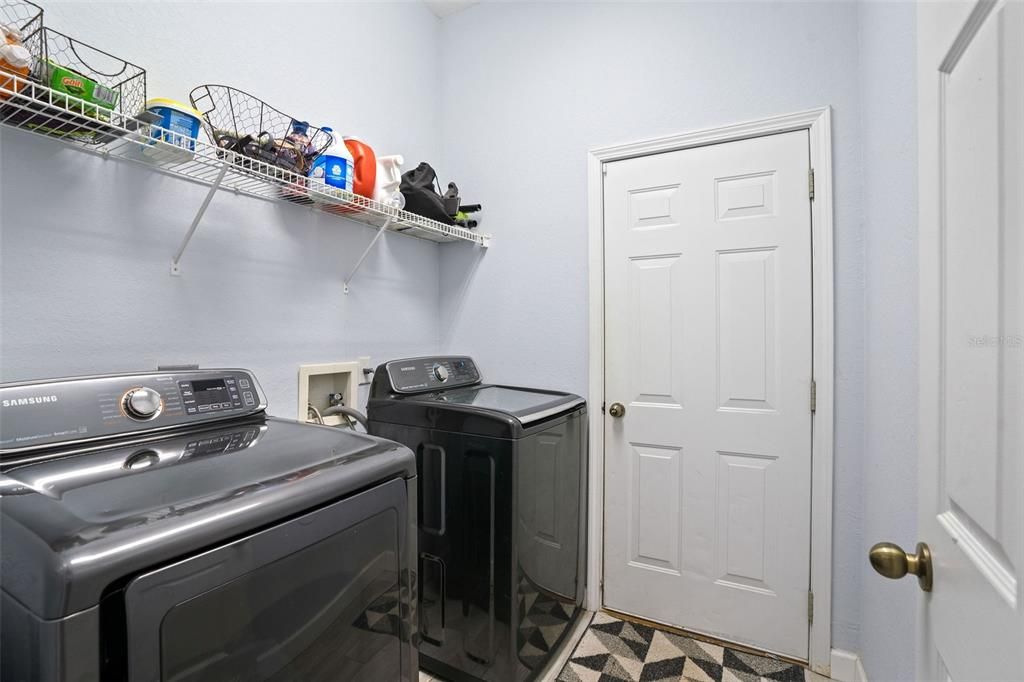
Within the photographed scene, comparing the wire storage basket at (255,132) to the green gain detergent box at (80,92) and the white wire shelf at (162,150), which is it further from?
the green gain detergent box at (80,92)

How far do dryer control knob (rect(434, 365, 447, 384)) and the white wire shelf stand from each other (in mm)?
Answer: 684

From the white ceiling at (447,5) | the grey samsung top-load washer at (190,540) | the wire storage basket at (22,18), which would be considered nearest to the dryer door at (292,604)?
the grey samsung top-load washer at (190,540)

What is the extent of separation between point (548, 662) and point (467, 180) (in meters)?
2.23

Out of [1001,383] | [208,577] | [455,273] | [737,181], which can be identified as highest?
[737,181]

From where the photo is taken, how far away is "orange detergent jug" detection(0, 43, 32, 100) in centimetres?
92

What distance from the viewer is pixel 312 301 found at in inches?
72.7

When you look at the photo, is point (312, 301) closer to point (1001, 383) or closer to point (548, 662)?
point (548, 662)

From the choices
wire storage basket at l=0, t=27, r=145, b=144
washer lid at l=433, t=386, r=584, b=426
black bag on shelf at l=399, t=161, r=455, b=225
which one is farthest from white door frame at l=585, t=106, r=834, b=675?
wire storage basket at l=0, t=27, r=145, b=144

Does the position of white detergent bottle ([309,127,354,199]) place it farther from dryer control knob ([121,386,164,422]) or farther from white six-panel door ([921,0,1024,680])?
white six-panel door ([921,0,1024,680])

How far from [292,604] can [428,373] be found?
1.36 m

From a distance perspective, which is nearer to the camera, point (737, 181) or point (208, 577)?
point (208, 577)

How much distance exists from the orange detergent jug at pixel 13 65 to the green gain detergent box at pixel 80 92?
43mm

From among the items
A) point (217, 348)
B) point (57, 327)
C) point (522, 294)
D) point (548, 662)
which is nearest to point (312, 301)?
point (217, 348)

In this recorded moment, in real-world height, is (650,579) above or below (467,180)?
below
